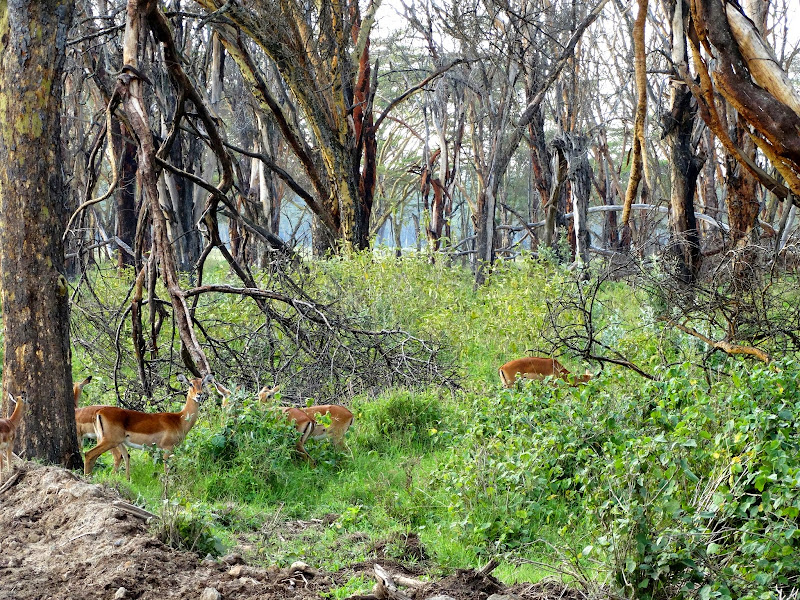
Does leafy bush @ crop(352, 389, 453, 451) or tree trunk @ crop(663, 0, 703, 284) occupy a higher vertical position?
tree trunk @ crop(663, 0, 703, 284)

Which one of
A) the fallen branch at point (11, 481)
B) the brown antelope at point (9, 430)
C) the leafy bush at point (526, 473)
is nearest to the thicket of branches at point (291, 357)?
the brown antelope at point (9, 430)

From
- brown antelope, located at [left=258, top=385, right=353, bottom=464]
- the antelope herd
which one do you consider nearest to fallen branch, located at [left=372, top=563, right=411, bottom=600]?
the antelope herd

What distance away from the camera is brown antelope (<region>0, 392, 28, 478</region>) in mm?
5539

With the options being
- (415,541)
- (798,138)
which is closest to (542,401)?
(415,541)

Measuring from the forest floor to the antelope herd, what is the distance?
1067 mm

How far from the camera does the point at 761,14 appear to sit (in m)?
5.68

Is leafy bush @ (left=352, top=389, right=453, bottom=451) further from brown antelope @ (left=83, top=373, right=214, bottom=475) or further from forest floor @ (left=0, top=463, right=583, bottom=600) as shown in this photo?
forest floor @ (left=0, top=463, right=583, bottom=600)

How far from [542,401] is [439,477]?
948 millimetres

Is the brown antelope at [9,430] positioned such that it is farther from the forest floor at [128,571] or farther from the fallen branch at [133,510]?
the fallen branch at [133,510]

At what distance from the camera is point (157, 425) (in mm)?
6367

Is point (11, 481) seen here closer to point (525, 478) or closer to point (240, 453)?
point (240, 453)

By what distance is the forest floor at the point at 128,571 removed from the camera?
155 inches

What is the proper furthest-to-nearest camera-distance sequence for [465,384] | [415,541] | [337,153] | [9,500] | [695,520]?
[337,153], [465,384], [9,500], [415,541], [695,520]

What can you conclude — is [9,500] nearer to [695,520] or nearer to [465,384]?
[695,520]
